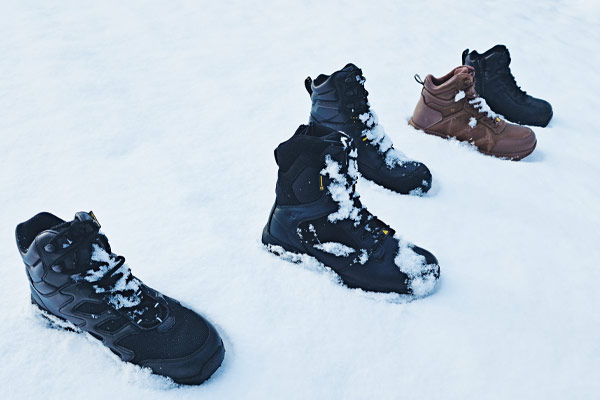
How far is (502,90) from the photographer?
290cm

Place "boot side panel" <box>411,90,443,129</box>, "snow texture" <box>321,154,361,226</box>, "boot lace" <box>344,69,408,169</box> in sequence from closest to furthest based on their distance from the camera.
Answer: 1. "snow texture" <box>321,154,361,226</box>
2. "boot lace" <box>344,69,408,169</box>
3. "boot side panel" <box>411,90,443,129</box>

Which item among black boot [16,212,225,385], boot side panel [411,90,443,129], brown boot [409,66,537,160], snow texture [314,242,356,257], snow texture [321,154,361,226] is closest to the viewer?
black boot [16,212,225,385]

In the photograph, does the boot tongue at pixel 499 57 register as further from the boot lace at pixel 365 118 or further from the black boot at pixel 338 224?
the black boot at pixel 338 224

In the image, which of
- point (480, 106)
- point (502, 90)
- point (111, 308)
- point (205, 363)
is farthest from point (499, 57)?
point (111, 308)

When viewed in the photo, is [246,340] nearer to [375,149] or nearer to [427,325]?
[427,325]

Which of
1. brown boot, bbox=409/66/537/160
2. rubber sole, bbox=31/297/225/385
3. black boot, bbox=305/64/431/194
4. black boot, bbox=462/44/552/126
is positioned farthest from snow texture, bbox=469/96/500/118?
rubber sole, bbox=31/297/225/385

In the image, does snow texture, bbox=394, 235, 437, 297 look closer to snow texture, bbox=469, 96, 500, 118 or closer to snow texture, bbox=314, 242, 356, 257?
snow texture, bbox=314, 242, 356, 257

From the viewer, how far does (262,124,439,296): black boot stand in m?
1.50

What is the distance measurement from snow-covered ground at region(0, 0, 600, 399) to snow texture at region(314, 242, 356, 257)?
12 centimetres

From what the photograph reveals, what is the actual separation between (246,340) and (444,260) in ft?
3.03

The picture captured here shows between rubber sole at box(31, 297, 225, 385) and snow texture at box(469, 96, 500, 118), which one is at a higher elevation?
snow texture at box(469, 96, 500, 118)

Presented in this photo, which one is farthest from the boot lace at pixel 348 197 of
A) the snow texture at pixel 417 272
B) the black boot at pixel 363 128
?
the black boot at pixel 363 128

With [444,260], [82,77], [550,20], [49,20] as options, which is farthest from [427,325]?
[550,20]

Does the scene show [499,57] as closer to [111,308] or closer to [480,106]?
[480,106]
